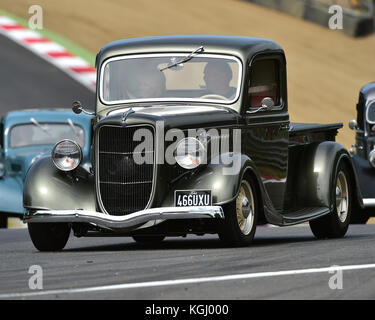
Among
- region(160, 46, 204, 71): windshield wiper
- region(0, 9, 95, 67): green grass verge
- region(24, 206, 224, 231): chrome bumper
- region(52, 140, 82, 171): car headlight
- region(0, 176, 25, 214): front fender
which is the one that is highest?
region(160, 46, 204, 71): windshield wiper

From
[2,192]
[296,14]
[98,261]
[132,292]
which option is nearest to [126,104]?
[98,261]

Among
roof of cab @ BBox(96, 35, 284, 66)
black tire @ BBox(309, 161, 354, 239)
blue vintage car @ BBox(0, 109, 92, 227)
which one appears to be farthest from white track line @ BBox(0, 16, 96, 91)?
roof of cab @ BBox(96, 35, 284, 66)

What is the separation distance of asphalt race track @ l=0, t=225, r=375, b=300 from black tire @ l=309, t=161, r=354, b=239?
0.16 metres

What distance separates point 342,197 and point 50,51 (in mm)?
16018

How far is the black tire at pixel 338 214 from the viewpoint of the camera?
12.1 meters

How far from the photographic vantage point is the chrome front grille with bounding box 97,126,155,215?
1023 cm

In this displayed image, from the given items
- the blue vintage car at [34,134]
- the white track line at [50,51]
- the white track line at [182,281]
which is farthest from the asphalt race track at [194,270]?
the white track line at [50,51]

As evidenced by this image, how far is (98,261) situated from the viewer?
9.51 meters

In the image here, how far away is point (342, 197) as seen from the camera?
1249 centimetres

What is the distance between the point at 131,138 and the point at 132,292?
306cm

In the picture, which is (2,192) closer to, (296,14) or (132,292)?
(132,292)

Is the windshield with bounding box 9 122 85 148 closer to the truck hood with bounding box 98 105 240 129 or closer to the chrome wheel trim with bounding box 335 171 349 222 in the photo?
the chrome wheel trim with bounding box 335 171 349 222

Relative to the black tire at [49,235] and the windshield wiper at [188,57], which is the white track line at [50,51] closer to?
the windshield wiper at [188,57]

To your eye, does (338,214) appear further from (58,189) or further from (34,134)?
(34,134)
